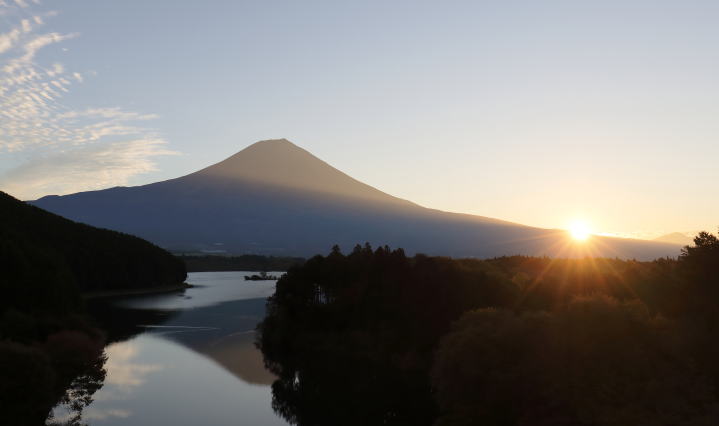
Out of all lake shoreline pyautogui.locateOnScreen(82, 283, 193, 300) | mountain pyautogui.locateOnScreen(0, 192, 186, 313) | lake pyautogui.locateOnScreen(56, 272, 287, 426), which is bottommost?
lake pyautogui.locateOnScreen(56, 272, 287, 426)

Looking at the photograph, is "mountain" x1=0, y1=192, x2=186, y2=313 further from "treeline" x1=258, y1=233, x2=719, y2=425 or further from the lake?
"treeline" x1=258, y1=233, x2=719, y2=425

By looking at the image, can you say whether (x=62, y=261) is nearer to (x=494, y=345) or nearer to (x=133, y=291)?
(x=494, y=345)

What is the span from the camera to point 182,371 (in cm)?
5894

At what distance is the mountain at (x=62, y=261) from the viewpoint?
5891cm

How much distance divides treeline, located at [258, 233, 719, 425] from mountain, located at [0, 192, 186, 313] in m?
21.6

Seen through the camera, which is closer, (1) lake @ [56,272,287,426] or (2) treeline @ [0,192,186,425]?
(2) treeline @ [0,192,186,425]

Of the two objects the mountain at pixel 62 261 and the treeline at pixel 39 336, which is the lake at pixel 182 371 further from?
the mountain at pixel 62 261

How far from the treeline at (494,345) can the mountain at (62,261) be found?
21586mm

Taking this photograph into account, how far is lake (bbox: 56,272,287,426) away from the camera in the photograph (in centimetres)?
4447

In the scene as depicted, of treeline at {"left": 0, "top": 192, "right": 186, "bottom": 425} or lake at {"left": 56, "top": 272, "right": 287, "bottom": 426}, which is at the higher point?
treeline at {"left": 0, "top": 192, "right": 186, "bottom": 425}

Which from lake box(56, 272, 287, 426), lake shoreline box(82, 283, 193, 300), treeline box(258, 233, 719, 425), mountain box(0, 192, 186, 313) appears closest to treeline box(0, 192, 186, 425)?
mountain box(0, 192, 186, 313)

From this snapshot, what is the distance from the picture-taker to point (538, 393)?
35562mm

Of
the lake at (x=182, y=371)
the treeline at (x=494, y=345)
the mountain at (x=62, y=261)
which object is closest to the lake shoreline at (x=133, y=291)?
the mountain at (x=62, y=261)

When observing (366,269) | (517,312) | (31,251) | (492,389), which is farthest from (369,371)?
(31,251)
